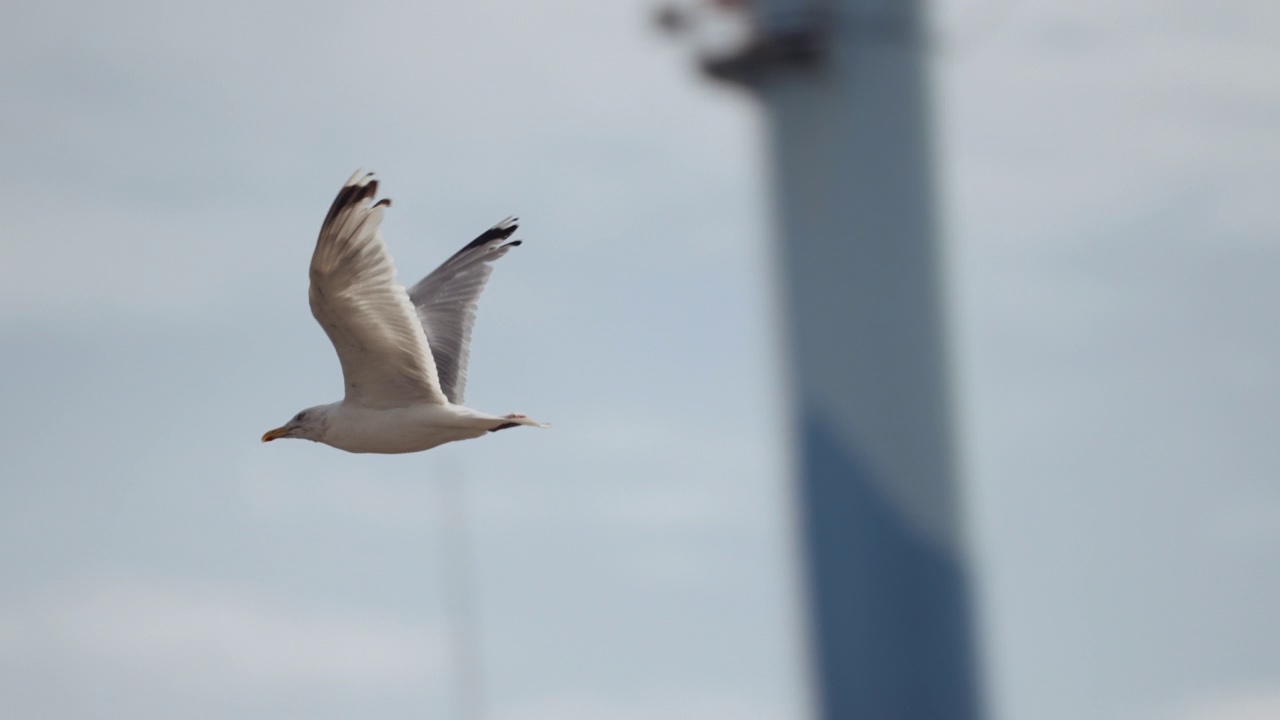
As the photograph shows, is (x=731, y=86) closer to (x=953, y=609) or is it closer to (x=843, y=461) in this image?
(x=843, y=461)

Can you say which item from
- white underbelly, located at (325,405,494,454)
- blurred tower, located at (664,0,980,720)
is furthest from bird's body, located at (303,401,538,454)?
blurred tower, located at (664,0,980,720)

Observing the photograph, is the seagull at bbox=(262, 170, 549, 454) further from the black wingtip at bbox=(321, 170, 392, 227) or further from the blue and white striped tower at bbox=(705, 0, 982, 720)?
the blue and white striped tower at bbox=(705, 0, 982, 720)

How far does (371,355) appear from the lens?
7664 mm

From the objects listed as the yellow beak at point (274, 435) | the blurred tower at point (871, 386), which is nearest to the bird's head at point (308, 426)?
the yellow beak at point (274, 435)

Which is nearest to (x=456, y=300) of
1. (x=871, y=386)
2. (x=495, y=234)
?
(x=495, y=234)

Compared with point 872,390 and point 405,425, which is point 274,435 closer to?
point 405,425

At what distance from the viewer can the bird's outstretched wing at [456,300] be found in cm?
883

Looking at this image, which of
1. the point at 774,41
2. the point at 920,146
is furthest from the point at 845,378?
the point at 774,41

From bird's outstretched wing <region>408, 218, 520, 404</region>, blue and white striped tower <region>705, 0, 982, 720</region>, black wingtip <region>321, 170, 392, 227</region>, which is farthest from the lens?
blue and white striped tower <region>705, 0, 982, 720</region>

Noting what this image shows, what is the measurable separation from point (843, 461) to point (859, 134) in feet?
6.99

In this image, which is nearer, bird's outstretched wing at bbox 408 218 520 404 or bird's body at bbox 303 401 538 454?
bird's body at bbox 303 401 538 454

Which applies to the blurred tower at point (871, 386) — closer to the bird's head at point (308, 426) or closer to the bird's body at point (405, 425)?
the bird's body at point (405, 425)

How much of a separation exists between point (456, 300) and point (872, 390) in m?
2.70

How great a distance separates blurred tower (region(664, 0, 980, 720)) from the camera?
9.23 metres
